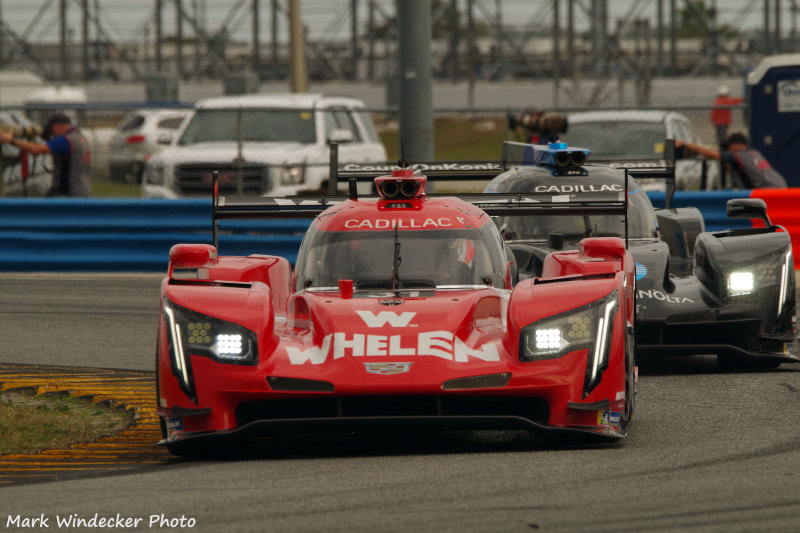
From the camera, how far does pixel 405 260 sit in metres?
8.18

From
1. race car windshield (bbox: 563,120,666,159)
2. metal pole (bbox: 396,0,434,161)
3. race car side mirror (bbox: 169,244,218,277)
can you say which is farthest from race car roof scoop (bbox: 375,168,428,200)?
race car windshield (bbox: 563,120,666,159)

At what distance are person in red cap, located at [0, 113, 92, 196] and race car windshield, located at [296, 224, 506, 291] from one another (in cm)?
1012

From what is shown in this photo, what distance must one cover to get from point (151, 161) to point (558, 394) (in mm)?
12951

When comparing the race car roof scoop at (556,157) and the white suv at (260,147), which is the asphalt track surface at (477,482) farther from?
the white suv at (260,147)

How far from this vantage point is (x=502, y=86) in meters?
41.7

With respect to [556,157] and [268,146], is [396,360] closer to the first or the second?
[556,157]

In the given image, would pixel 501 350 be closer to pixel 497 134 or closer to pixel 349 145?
pixel 349 145

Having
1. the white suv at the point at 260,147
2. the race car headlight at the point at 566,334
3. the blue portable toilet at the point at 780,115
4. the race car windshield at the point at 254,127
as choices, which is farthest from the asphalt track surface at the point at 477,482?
the blue portable toilet at the point at 780,115

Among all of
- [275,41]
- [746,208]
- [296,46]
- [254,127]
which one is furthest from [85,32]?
[746,208]

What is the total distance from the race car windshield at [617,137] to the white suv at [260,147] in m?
2.66

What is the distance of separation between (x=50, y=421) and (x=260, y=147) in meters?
10.7

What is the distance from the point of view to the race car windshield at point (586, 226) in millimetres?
11039

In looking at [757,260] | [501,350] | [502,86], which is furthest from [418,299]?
[502,86]

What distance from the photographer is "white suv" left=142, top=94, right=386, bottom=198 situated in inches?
732
